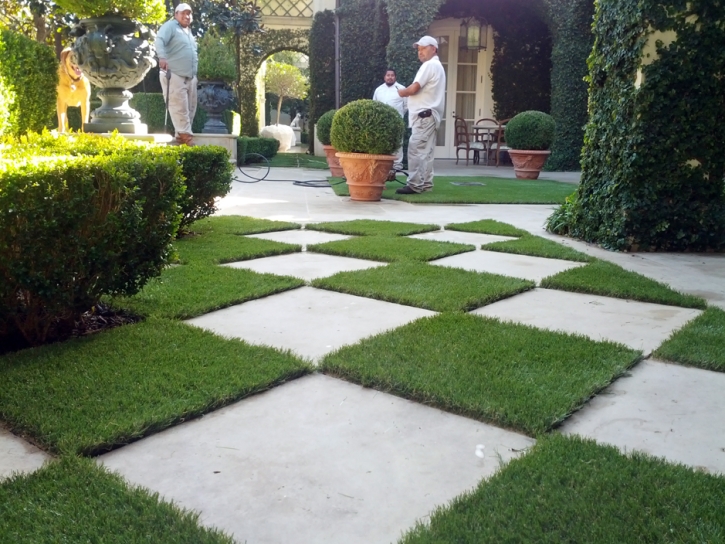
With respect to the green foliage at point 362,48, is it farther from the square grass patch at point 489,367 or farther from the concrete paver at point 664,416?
the concrete paver at point 664,416

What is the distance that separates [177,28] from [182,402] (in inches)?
315

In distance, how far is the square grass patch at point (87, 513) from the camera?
A: 4.67 ft

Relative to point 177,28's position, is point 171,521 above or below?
below

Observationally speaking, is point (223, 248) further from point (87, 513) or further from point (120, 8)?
point (120, 8)

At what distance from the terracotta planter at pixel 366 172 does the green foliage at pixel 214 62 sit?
6.47 meters

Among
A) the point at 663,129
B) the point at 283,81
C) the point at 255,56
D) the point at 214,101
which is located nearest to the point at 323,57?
the point at 255,56

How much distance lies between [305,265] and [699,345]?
A: 242 cm

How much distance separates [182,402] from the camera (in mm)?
2086

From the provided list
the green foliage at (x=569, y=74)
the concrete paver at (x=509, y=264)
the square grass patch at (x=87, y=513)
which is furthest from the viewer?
the green foliage at (x=569, y=74)

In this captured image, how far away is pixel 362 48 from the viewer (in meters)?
14.8

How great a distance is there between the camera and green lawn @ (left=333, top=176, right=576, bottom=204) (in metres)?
8.19

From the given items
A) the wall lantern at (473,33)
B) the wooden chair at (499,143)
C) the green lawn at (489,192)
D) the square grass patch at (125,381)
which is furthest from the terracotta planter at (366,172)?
the wall lantern at (473,33)

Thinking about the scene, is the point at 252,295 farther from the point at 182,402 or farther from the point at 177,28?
the point at 177,28

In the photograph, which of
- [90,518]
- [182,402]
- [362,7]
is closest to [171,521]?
[90,518]
